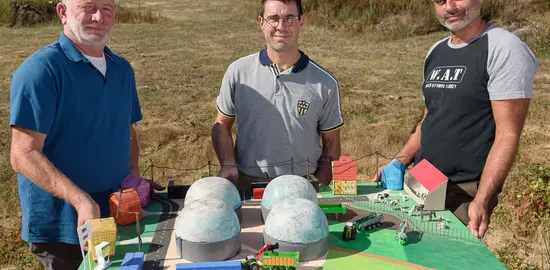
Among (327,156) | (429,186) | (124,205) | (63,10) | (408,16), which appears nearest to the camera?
(124,205)

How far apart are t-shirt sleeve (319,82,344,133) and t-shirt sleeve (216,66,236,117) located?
0.86m

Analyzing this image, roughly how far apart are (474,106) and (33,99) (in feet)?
10.4

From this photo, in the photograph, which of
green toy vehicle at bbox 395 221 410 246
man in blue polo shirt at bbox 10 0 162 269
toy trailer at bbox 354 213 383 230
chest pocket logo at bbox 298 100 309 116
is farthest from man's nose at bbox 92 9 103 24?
green toy vehicle at bbox 395 221 410 246

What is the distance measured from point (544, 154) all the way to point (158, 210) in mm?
7100

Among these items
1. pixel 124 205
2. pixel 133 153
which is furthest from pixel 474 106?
pixel 133 153

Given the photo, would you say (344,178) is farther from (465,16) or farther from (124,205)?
(124,205)

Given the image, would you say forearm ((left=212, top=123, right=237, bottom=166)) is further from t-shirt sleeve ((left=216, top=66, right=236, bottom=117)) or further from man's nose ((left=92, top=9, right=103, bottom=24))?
man's nose ((left=92, top=9, right=103, bottom=24))

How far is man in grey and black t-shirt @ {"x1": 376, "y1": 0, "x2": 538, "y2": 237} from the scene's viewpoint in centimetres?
363

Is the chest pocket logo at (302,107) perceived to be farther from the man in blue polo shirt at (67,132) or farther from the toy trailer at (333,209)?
the man in blue polo shirt at (67,132)

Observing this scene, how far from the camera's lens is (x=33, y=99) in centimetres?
325

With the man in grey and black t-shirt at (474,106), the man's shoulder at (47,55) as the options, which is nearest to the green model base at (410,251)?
the man in grey and black t-shirt at (474,106)

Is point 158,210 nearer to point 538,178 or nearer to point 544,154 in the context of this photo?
point 538,178

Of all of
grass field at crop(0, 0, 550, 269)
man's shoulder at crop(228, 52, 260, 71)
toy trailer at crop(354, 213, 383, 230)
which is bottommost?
grass field at crop(0, 0, 550, 269)

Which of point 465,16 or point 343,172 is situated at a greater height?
point 465,16
